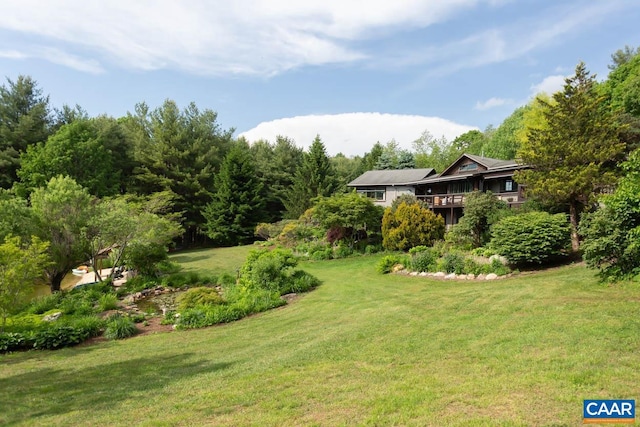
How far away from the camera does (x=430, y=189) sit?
99.9 feet

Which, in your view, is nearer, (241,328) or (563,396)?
(563,396)

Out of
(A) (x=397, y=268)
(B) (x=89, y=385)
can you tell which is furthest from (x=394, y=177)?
(B) (x=89, y=385)

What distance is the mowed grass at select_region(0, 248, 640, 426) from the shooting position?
4.29m

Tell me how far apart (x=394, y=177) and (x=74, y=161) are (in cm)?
2806

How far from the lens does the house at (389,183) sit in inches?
1243

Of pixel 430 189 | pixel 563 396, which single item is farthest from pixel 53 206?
pixel 430 189

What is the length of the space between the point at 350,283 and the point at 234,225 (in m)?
21.0

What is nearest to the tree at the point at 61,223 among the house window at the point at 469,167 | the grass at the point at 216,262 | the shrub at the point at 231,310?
the grass at the point at 216,262

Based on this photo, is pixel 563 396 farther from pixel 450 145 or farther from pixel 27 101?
pixel 450 145

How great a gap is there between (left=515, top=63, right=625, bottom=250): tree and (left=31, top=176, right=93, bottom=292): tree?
20.5 meters

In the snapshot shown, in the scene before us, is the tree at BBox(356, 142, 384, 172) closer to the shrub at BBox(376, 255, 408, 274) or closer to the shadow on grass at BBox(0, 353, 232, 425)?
the shrub at BBox(376, 255, 408, 274)

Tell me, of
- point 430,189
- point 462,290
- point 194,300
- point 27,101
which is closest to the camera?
point 462,290

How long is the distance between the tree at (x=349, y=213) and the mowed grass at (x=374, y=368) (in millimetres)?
12943

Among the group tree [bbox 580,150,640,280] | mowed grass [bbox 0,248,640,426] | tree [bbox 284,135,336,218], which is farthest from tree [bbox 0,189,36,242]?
tree [bbox 284,135,336,218]
